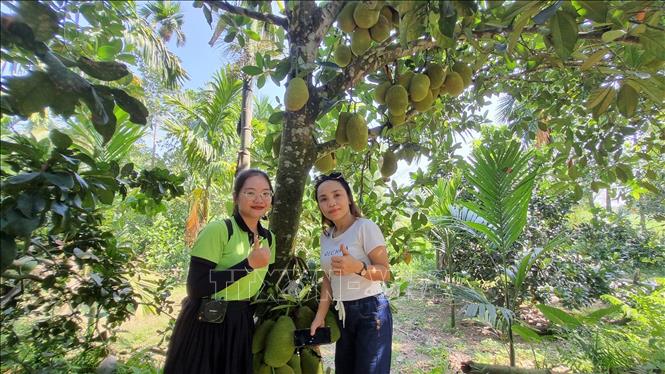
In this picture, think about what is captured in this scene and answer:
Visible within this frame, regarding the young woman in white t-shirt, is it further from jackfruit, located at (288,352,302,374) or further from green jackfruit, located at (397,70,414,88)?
green jackfruit, located at (397,70,414,88)

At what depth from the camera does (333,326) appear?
1381mm

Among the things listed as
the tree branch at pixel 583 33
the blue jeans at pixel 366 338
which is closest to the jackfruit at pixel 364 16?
the tree branch at pixel 583 33

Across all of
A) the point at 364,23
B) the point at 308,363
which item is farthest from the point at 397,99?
the point at 308,363

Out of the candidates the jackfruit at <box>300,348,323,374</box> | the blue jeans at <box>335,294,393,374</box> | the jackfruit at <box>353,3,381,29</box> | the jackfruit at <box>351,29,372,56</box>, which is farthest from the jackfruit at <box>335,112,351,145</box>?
the jackfruit at <box>300,348,323,374</box>

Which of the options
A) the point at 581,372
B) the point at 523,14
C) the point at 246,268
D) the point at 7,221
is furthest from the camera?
the point at 581,372

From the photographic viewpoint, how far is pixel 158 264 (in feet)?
22.3

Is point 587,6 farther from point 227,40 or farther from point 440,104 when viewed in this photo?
point 440,104

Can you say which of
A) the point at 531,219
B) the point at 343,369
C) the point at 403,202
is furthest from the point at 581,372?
the point at 531,219

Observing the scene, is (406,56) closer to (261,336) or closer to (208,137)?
(261,336)

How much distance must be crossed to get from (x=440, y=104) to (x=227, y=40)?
135cm

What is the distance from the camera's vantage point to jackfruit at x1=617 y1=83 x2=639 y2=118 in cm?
119

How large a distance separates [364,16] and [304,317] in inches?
44.4

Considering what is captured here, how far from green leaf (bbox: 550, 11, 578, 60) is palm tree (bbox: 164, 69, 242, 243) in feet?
16.0

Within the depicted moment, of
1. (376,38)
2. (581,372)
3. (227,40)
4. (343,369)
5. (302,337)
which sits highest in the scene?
(227,40)
